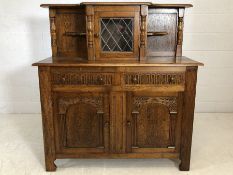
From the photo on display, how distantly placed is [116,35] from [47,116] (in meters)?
0.89

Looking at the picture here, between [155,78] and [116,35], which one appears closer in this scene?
[155,78]

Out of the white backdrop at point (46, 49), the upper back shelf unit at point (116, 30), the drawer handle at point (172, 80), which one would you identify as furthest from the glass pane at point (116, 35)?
the white backdrop at point (46, 49)

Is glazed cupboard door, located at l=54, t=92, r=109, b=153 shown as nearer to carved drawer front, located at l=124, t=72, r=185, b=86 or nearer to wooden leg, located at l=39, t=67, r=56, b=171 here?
wooden leg, located at l=39, t=67, r=56, b=171

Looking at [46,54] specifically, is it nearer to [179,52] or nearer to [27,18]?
[27,18]

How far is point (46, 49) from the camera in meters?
3.02

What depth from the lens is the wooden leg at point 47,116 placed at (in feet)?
5.96

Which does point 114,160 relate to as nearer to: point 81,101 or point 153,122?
point 153,122

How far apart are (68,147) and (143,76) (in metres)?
0.87

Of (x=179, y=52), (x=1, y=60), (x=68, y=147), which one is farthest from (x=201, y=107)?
(x=1, y=60)

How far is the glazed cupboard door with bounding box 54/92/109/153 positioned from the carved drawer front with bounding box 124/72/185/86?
25 centimetres

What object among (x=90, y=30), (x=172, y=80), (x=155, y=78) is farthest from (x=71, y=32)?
(x=172, y=80)

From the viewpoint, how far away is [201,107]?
3248 mm

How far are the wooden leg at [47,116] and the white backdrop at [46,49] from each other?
51.7 inches

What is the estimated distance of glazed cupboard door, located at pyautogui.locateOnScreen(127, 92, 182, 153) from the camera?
1.87m
